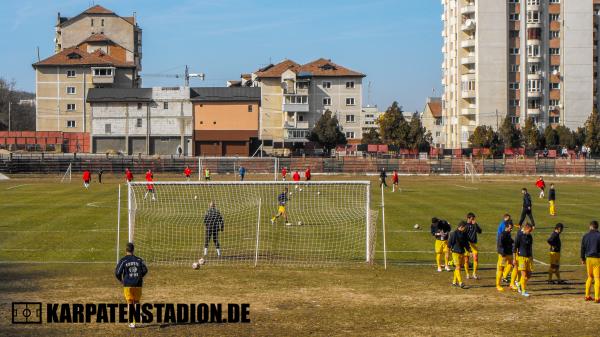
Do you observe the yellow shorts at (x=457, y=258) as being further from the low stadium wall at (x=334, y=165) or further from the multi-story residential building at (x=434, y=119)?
the multi-story residential building at (x=434, y=119)

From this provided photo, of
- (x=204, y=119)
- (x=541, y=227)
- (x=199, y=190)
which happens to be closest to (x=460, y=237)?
(x=541, y=227)

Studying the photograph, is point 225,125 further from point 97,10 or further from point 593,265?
point 593,265

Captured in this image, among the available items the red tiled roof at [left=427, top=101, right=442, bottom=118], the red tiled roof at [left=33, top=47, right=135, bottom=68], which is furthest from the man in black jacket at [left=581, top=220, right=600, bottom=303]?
the red tiled roof at [left=427, top=101, right=442, bottom=118]

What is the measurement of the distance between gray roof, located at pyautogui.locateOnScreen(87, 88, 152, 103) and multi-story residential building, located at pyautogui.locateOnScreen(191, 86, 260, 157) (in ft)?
23.9

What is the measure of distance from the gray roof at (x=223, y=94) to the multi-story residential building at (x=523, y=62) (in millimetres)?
34141

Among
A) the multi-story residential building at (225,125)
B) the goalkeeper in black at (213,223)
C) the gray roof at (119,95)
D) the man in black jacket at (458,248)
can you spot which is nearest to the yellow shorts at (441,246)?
the man in black jacket at (458,248)

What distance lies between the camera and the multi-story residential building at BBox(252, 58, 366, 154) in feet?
415

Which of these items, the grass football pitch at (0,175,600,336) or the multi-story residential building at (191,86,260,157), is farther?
the multi-story residential building at (191,86,260,157)

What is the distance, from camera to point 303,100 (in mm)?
127562

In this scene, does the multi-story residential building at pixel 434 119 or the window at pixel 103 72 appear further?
the multi-story residential building at pixel 434 119

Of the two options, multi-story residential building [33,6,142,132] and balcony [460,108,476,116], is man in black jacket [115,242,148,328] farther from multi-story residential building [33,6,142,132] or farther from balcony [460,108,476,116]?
multi-story residential building [33,6,142,132]

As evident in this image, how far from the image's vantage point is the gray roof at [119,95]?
114m

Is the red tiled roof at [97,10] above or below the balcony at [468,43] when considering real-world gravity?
above

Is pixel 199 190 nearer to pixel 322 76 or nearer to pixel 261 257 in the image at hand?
pixel 261 257
